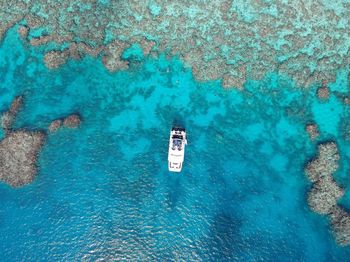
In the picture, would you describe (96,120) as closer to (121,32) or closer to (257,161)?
(121,32)

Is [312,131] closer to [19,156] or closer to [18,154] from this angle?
[19,156]

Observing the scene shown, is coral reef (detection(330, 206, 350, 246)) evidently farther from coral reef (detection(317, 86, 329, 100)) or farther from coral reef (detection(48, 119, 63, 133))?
coral reef (detection(48, 119, 63, 133))

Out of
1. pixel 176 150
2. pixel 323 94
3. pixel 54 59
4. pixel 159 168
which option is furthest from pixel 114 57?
pixel 323 94

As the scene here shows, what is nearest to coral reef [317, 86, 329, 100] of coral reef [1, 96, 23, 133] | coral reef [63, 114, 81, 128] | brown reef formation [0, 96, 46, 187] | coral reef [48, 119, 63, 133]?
coral reef [63, 114, 81, 128]

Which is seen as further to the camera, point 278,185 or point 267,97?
point 267,97

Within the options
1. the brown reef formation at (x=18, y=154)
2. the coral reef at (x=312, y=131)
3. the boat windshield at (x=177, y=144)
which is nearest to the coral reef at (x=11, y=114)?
the brown reef formation at (x=18, y=154)

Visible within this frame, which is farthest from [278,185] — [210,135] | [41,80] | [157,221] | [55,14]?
[55,14]

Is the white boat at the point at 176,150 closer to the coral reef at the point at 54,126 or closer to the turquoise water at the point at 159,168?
the turquoise water at the point at 159,168

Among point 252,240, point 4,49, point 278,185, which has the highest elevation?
point 4,49
